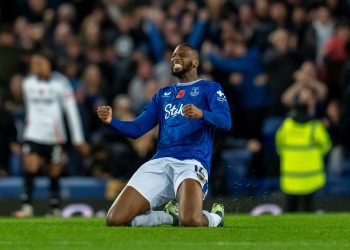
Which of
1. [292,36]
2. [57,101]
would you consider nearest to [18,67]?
[57,101]

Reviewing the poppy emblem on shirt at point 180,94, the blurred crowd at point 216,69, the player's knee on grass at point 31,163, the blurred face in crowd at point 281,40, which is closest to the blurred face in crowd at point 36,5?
the blurred crowd at point 216,69

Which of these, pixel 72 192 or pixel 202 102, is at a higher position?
pixel 202 102

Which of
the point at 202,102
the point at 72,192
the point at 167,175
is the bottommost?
the point at 72,192

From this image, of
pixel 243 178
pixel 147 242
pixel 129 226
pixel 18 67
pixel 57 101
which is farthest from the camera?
pixel 18 67

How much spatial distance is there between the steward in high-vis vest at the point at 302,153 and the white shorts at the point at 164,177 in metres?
6.26

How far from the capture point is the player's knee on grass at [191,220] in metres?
11.7

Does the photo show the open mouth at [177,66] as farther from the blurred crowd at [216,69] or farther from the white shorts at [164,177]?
the blurred crowd at [216,69]

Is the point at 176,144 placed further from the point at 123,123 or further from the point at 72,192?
the point at 72,192

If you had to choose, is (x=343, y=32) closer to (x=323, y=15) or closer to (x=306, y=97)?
(x=323, y=15)

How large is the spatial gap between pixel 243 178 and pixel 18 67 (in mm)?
4926

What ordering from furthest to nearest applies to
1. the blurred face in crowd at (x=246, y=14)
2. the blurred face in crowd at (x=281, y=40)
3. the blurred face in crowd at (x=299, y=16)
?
the blurred face in crowd at (x=246, y=14)
the blurred face in crowd at (x=299, y=16)
the blurred face in crowd at (x=281, y=40)

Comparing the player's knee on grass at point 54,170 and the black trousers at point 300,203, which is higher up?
the player's knee on grass at point 54,170

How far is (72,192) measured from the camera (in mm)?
19359

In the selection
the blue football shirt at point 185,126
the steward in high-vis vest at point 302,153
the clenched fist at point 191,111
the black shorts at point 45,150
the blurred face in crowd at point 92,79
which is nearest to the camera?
the clenched fist at point 191,111
